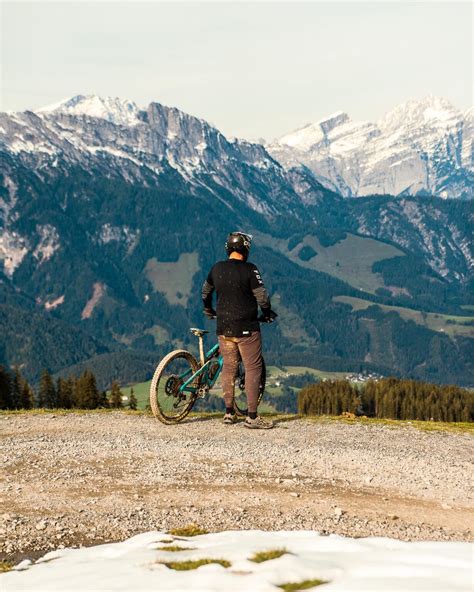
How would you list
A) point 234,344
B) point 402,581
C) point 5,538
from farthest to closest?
point 234,344 < point 5,538 < point 402,581

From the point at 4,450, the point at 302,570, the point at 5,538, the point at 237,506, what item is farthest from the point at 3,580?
the point at 4,450

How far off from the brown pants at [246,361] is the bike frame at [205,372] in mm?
785

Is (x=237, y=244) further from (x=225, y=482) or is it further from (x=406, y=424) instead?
(x=225, y=482)

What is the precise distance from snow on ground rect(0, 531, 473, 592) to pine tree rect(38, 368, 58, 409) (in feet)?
358

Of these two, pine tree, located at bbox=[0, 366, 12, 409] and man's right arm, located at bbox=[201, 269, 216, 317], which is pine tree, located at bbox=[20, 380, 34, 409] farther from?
man's right arm, located at bbox=[201, 269, 216, 317]

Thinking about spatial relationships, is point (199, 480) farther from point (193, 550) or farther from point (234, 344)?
point (234, 344)

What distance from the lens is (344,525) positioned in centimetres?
1268

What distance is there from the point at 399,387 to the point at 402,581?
441 feet

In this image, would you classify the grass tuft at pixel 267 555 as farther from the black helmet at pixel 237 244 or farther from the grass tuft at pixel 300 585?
the black helmet at pixel 237 244

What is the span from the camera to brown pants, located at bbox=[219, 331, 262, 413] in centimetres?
2183

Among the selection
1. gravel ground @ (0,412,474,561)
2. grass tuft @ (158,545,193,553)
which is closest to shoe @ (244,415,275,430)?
gravel ground @ (0,412,474,561)

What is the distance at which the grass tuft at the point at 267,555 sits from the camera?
392 inches

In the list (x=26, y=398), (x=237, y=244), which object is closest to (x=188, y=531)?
(x=237, y=244)

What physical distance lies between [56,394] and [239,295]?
10324cm
